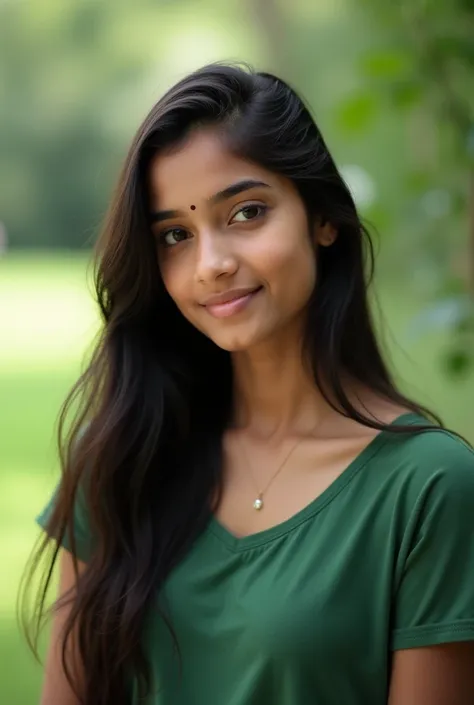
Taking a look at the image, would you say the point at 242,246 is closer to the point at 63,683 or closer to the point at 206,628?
the point at 206,628

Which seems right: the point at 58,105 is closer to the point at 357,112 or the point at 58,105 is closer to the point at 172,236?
the point at 357,112

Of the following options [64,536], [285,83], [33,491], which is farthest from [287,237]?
[33,491]

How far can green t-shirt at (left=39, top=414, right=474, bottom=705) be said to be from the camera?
1.37 meters

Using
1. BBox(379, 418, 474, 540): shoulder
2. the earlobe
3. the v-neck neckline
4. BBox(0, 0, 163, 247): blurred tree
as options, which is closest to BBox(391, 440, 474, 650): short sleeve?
BBox(379, 418, 474, 540): shoulder

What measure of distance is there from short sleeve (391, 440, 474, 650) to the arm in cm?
2

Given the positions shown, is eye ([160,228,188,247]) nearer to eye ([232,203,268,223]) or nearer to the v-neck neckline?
eye ([232,203,268,223])

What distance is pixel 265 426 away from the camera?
5.42 feet

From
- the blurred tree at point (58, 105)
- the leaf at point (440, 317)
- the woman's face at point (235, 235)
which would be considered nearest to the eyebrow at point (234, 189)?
the woman's face at point (235, 235)

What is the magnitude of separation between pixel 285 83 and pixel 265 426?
468 millimetres

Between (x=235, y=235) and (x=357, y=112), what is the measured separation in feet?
2.82

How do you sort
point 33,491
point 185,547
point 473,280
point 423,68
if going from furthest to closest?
1. point 33,491
2. point 473,280
3. point 423,68
4. point 185,547

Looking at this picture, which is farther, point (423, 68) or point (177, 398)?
point (423, 68)

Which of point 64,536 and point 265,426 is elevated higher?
point 265,426

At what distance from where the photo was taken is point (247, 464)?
1.64 m
